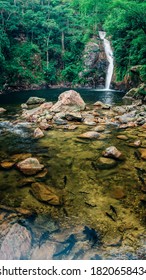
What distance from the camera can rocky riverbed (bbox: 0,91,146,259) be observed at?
331cm

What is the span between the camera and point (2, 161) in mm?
6000

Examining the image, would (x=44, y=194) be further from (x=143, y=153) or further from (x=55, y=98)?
(x=55, y=98)

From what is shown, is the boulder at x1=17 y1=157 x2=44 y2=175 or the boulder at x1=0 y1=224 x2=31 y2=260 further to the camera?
the boulder at x1=17 y1=157 x2=44 y2=175

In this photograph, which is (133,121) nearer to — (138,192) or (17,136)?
(17,136)

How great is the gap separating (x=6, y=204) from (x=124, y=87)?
1936 centimetres

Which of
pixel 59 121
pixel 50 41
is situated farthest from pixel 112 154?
pixel 50 41

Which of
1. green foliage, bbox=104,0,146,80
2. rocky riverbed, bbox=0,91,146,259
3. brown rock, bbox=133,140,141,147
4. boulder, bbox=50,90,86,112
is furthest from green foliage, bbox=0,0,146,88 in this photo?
rocky riverbed, bbox=0,91,146,259

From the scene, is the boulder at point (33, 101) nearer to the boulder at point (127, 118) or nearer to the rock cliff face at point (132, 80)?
the boulder at point (127, 118)

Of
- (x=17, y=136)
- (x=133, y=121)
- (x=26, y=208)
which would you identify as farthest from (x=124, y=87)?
(x=26, y=208)

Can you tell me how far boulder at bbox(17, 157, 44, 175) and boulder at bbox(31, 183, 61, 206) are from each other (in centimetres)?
55

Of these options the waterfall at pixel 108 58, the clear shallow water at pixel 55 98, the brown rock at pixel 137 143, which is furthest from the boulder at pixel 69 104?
the waterfall at pixel 108 58

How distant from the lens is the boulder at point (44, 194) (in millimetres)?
4297

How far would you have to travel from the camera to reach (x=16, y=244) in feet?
10.7

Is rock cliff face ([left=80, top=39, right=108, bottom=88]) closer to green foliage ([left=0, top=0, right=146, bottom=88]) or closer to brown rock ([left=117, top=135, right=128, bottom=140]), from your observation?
green foliage ([left=0, top=0, right=146, bottom=88])
